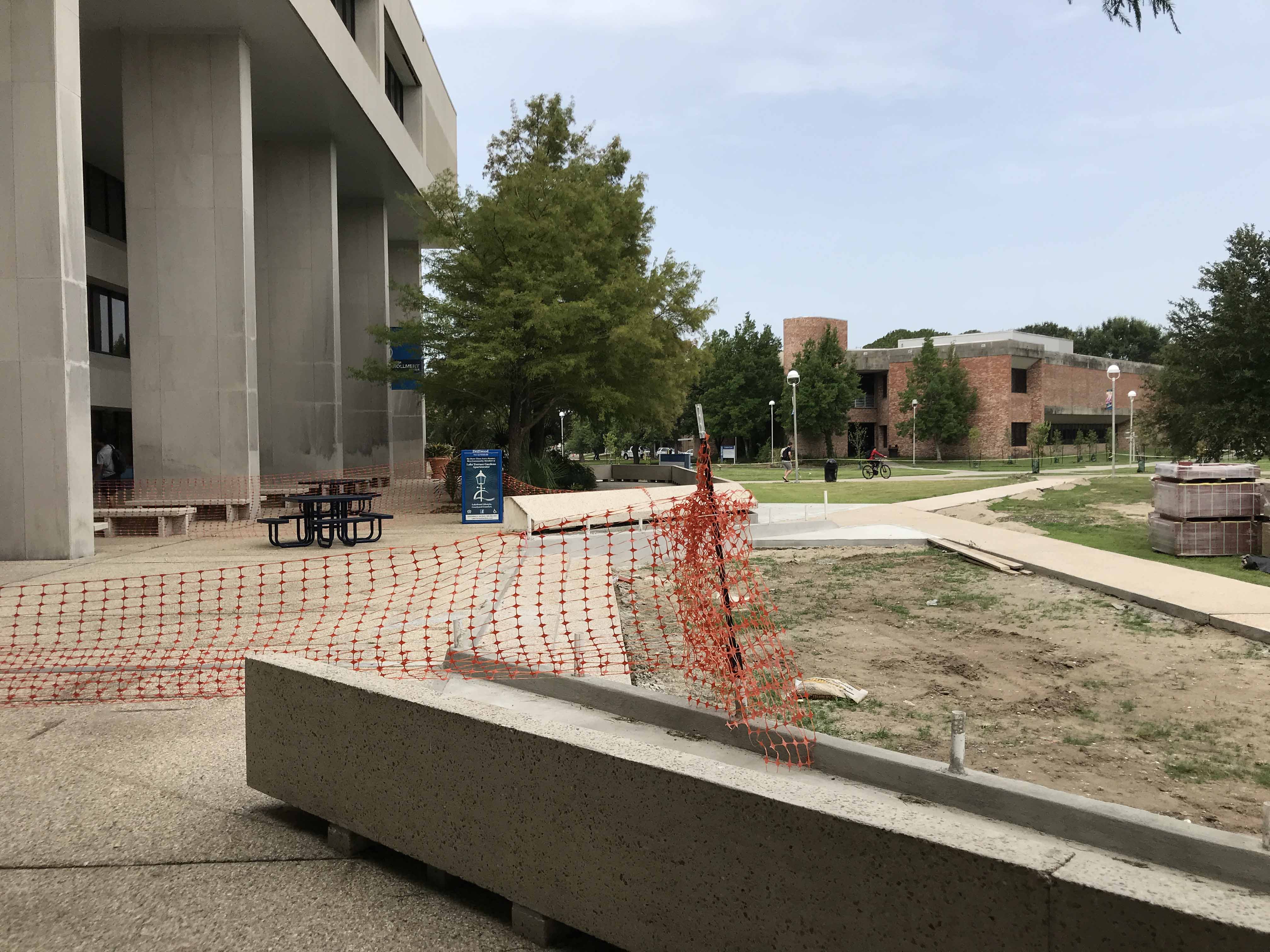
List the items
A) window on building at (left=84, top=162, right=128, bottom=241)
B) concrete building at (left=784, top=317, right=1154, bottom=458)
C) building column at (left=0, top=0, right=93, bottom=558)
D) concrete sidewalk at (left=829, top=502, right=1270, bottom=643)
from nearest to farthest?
concrete sidewalk at (left=829, top=502, right=1270, bottom=643) → building column at (left=0, top=0, right=93, bottom=558) → window on building at (left=84, top=162, right=128, bottom=241) → concrete building at (left=784, top=317, right=1154, bottom=458)

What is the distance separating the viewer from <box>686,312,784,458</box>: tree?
71.1 metres

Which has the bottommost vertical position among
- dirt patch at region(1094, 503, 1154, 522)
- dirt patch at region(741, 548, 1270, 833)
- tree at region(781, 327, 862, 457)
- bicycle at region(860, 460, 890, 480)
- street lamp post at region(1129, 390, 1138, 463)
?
dirt patch at region(741, 548, 1270, 833)

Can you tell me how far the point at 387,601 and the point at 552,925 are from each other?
7.50 metres

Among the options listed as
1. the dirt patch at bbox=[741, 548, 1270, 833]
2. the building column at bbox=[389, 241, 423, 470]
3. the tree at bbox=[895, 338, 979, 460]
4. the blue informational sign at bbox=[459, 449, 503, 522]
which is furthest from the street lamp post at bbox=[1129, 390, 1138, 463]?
the dirt patch at bbox=[741, 548, 1270, 833]

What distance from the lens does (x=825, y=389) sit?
6538 cm

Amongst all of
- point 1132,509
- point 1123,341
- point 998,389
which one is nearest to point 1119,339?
point 1123,341

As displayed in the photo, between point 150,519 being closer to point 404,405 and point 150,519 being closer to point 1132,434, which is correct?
point 404,405

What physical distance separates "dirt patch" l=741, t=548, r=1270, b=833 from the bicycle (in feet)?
98.1

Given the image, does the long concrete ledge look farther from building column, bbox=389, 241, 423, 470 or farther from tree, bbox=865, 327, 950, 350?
tree, bbox=865, 327, 950, 350

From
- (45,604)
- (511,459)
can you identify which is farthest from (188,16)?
(45,604)

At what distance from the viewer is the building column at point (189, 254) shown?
2147 cm

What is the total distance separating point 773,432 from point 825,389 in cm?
466

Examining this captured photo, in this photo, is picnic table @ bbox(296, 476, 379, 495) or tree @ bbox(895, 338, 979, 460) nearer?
picnic table @ bbox(296, 476, 379, 495)

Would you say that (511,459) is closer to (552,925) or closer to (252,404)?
(252,404)
